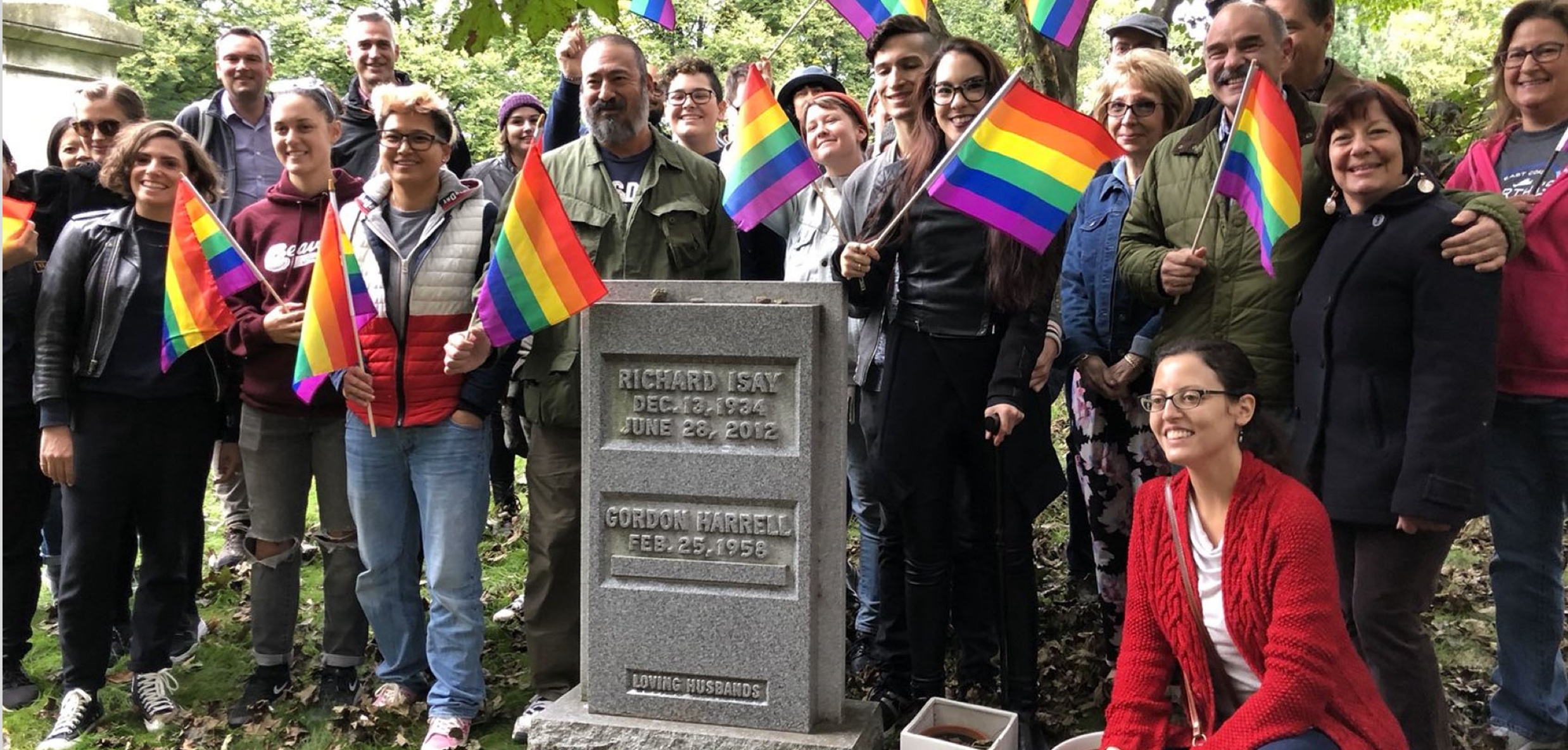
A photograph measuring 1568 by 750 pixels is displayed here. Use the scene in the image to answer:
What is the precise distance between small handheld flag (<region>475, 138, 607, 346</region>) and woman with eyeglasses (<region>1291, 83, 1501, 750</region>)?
7.36 feet

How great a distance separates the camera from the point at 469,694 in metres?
4.33

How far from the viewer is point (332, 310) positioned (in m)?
4.01

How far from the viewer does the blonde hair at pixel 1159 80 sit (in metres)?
4.30

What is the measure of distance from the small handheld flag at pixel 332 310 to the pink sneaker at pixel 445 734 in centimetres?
131

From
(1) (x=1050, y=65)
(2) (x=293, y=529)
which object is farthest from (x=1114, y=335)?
(2) (x=293, y=529)

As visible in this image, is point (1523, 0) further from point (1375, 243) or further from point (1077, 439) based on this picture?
point (1077, 439)

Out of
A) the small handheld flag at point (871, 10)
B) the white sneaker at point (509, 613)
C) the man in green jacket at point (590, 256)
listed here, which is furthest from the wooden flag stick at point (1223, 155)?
the white sneaker at point (509, 613)

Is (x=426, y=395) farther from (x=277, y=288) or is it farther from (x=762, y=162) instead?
(x=762, y=162)

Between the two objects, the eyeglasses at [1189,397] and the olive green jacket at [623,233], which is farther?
the olive green jacket at [623,233]

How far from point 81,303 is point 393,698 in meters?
1.95

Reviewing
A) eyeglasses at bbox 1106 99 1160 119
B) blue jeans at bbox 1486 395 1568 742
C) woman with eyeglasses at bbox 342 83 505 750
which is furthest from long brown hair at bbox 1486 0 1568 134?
woman with eyeglasses at bbox 342 83 505 750

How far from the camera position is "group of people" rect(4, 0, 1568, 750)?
3.18 m

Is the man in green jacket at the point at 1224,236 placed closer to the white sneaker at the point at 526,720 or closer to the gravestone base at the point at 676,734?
the gravestone base at the point at 676,734

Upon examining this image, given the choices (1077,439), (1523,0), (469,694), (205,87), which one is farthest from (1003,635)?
(205,87)
